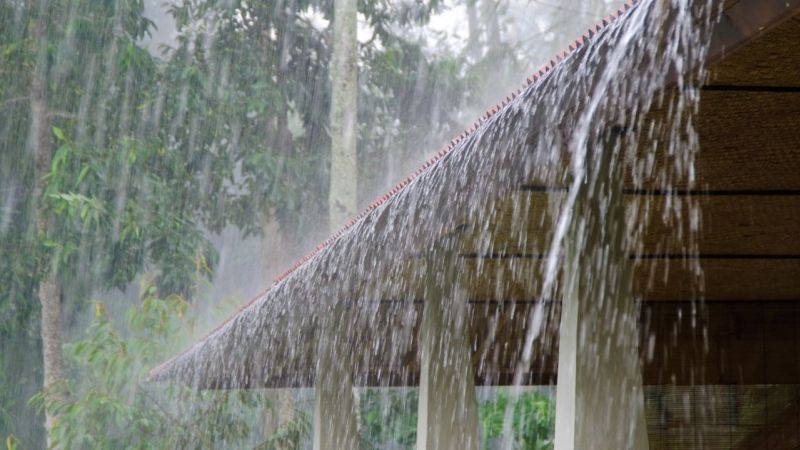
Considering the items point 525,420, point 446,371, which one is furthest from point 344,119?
point 446,371

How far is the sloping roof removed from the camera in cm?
208

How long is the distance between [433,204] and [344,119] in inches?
488

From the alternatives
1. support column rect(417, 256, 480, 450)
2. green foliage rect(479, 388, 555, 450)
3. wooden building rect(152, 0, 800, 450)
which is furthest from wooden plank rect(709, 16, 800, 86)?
green foliage rect(479, 388, 555, 450)

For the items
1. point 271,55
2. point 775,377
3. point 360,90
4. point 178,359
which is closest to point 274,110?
point 271,55

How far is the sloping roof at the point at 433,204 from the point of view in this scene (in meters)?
2.08

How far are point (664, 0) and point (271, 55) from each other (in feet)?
54.4

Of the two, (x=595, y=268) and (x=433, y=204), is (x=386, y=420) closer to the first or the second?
(x=433, y=204)

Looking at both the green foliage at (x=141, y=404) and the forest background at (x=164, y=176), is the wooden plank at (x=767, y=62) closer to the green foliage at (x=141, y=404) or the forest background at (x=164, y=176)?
the forest background at (x=164, y=176)

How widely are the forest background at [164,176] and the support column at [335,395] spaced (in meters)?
6.14

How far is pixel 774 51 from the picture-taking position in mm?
2051

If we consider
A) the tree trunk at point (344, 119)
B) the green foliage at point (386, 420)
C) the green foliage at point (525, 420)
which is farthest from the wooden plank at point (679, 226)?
the tree trunk at point (344, 119)

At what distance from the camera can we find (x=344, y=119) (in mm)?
15359

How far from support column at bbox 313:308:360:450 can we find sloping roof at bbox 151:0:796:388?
0.12 metres

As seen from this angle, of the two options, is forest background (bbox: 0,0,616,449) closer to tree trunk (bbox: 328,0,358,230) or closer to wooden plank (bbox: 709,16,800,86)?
tree trunk (bbox: 328,0,358,230)
